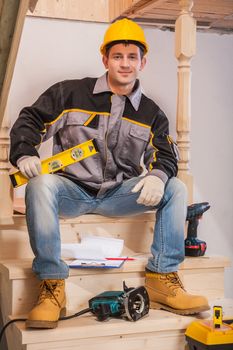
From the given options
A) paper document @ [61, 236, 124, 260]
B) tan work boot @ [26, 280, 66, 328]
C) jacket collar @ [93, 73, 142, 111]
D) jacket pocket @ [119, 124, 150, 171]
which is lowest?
tan work boot @ [26, 280, 66, 328]

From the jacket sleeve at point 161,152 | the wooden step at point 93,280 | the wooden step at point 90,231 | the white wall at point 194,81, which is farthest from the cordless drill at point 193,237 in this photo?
the white wall at point 194,81

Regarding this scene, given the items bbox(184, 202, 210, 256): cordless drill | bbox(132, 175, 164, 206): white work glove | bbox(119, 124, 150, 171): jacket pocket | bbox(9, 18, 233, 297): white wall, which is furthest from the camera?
bbox(9, 18, 233, 297): white wall

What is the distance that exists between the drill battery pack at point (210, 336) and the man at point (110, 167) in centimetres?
10

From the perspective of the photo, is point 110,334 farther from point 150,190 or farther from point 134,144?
point 134,144

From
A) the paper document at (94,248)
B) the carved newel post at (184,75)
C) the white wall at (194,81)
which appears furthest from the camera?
the white wall at (194,81)

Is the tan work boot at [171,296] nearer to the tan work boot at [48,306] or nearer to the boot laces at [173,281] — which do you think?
the boot laces at [173,281]

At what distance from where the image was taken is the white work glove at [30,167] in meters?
2.13

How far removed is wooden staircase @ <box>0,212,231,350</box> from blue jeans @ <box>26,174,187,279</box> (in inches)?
4.2

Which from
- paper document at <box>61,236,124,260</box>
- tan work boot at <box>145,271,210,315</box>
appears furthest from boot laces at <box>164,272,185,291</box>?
paper document at <box>61,236,124,260</box>

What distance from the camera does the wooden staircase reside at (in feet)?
6.54

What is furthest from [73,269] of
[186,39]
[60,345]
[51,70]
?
[51,70]

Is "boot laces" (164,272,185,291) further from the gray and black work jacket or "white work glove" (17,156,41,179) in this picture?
"white work glove" (17,156,41,179)

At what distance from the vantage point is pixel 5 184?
2387mm

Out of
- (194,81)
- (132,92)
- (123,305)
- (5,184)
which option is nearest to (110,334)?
(123,305)
